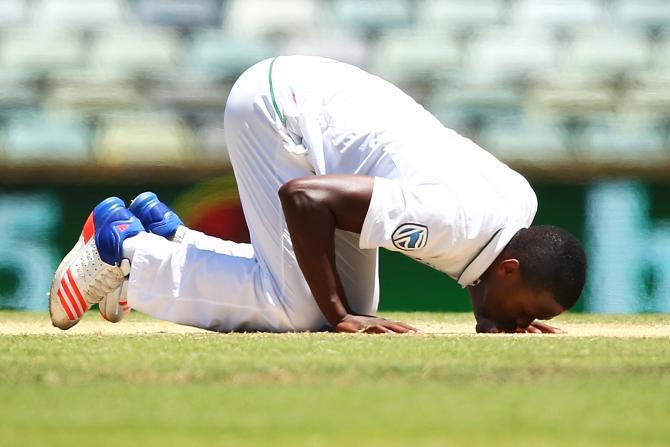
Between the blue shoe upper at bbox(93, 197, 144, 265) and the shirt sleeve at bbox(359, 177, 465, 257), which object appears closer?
the shirt sleeve at bbox(359, 177, 465, 257)

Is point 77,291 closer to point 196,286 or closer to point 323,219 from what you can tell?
point 196,286

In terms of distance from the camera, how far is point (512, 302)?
397cm

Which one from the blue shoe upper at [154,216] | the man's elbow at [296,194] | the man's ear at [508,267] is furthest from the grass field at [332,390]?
the blue shoe upper at [154,216]

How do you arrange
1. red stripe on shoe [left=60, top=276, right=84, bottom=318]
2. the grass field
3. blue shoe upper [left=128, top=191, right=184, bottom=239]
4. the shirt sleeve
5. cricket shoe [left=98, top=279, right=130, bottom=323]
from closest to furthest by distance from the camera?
1. the grass field
2. the shirt sleeve
3. red stripe on shoe [left=60, top=276, right=84, bottom=318]
4. cricket shoe [left=98, top=279, right=130, bottom=323]
5. blue shoe upper [left=128, top=191, right=184, bottom=239]

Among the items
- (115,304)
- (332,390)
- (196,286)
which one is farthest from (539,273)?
(115,304)

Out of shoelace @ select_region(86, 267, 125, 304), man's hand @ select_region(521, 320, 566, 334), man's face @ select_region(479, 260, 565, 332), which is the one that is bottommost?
man's hand @ select_region(521, 320, 566, 334)

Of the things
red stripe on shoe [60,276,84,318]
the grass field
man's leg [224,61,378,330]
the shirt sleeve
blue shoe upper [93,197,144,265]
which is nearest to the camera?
the grass field

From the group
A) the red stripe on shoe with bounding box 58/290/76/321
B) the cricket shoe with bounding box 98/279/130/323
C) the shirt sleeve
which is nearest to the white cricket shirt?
the shirt sleeve

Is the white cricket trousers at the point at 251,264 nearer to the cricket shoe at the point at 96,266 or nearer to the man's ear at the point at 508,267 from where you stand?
the cricket shoe at the point at 96,266

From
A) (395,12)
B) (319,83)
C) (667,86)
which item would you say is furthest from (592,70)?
(319,83)

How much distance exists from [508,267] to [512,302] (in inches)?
5.8

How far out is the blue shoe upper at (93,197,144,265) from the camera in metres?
4.20

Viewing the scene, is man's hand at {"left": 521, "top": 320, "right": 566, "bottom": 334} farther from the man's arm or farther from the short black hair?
the man's arm

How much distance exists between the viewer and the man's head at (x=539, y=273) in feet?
12.6
